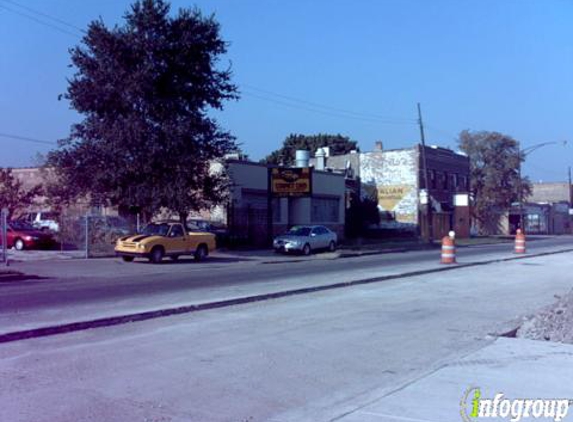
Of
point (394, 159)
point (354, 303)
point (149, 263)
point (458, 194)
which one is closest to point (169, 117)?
point (149, 263)

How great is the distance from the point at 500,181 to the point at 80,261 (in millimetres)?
57260

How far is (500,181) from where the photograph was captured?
247ft

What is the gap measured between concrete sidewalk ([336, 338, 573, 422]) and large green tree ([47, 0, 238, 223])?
24167mm

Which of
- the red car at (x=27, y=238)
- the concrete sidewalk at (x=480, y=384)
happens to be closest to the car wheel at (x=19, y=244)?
the red car at (x=27, y=238)

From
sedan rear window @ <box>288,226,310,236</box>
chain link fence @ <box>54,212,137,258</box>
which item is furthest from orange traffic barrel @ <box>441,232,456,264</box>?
chain link fence @ <box>54,212,137,258</box>

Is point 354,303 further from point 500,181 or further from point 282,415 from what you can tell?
point 500,181

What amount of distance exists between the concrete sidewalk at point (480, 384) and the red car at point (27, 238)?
90.6ft

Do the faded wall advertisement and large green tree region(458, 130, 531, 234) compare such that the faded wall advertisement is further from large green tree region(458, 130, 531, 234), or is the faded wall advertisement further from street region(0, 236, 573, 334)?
street region(0, 236, 573, 334)

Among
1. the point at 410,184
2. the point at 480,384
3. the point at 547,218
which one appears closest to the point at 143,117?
the point at 480,384

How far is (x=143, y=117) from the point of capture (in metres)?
32.5

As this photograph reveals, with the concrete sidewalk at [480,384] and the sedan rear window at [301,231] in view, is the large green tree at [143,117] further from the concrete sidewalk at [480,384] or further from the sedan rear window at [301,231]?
the concrete sidewalk at [480,384]

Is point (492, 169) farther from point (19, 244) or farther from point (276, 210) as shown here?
point (19, 244)

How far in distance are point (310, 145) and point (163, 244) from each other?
66.8 metres

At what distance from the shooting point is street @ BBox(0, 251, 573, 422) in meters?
6.36
